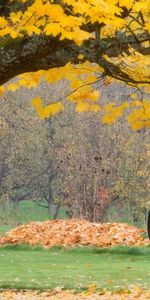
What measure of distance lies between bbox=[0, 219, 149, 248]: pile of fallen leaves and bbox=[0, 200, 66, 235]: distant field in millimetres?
11242

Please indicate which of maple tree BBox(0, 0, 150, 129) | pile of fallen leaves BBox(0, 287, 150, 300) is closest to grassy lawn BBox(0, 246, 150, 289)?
pile of fallen leaves BBox(0, 287, 150, 300)

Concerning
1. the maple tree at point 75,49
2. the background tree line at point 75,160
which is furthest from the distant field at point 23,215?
the maple tree at point 75,49

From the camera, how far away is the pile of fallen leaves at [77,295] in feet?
30.0

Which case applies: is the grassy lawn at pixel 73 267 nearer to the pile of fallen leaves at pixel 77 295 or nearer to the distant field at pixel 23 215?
the pile of fallen leaves at pixel 77 295

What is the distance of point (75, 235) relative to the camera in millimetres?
17141

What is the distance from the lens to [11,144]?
34.9 m

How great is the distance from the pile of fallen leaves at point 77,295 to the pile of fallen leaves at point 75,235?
6500 mm

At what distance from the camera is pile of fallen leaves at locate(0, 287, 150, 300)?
9.16 metres

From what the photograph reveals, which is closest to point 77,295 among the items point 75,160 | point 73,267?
point 73,267

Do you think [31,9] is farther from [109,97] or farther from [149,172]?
[109,97]

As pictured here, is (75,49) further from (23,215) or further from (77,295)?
(23,215)

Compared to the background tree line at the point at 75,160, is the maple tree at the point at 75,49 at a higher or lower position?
higher

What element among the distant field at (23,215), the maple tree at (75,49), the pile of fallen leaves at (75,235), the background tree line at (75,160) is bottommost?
the distant field at (23,215)

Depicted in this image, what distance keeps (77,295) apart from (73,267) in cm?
356
